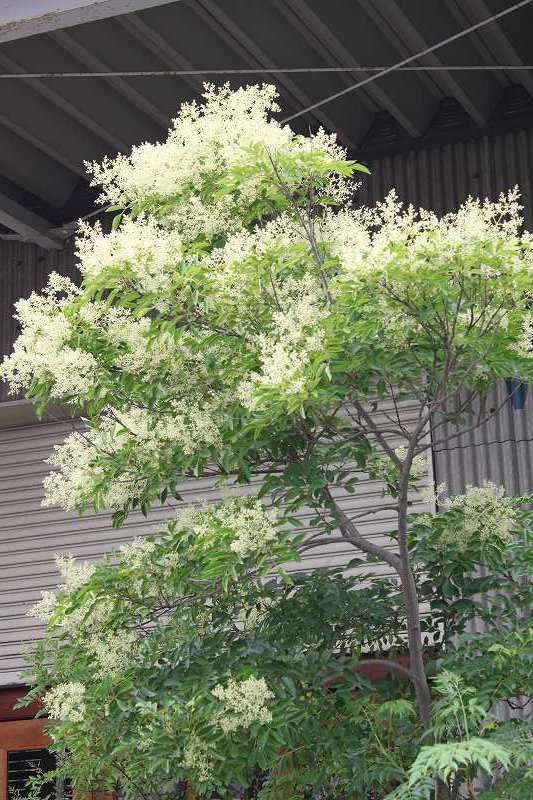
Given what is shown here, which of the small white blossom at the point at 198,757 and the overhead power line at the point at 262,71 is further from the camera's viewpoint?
the overhead power line at the point at 262,71

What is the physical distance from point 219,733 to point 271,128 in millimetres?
2065

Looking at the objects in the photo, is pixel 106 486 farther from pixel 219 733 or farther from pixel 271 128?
pixel 271 128

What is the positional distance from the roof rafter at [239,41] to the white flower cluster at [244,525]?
347 cm

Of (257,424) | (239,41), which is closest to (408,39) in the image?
(239,41)

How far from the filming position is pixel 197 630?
4.58m

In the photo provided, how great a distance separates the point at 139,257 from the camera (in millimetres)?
4273

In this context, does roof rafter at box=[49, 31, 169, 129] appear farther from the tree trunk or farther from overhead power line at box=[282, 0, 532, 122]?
the tree trunk

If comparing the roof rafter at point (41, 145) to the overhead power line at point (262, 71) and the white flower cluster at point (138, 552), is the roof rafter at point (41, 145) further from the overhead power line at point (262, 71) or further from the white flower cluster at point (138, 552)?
the white flower cluster at point (138, 552)

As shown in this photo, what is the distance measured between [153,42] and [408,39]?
1.44 metres

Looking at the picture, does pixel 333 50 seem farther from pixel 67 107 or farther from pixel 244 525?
pixel 244 525

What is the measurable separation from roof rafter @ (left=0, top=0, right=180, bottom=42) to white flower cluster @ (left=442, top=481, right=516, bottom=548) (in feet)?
9.23

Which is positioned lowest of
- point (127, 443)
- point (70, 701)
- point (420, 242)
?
point (70, 701)

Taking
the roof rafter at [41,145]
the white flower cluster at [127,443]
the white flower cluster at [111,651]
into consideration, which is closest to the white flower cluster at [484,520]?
the white flower cluster at [127,443]

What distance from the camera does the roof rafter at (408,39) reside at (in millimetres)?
6706
